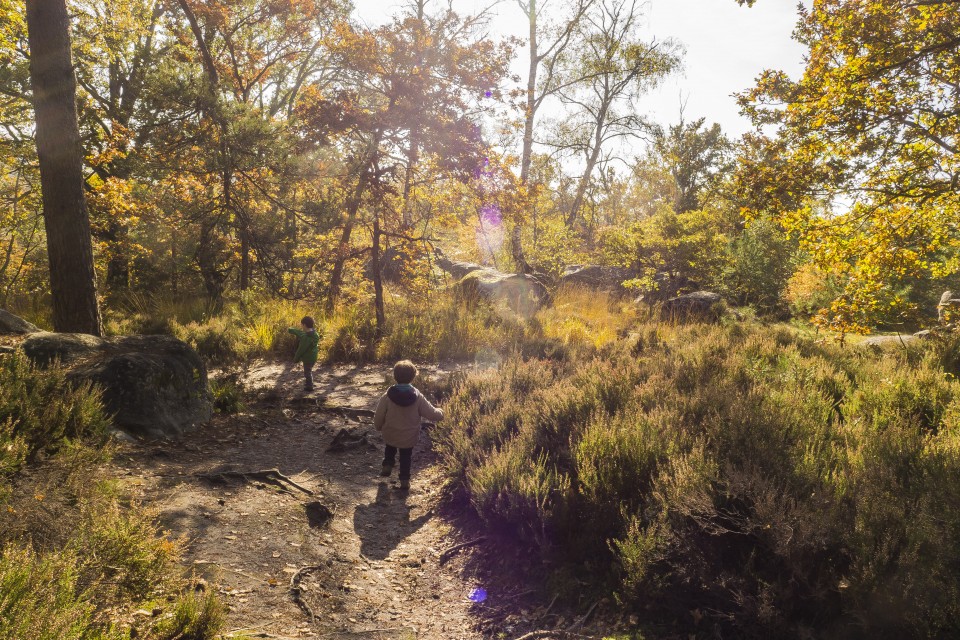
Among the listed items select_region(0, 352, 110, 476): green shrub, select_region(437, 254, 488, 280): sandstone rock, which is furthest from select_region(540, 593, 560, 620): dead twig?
select_region(437, 254, 488, 280): sandstone rock

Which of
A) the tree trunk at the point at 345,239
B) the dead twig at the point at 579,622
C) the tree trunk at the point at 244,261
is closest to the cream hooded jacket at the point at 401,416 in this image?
the dead twig at the point at 579,622

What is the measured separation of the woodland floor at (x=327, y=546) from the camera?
3068 millimetres

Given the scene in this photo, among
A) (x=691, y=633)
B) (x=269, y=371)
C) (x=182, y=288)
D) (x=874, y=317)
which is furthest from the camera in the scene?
(x=182, y=288)

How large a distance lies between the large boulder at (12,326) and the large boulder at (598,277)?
1528 cm

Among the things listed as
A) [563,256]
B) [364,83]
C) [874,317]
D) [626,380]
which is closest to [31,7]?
[364,83]

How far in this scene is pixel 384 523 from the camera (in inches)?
182

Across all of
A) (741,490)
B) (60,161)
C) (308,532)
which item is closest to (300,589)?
(308,532)

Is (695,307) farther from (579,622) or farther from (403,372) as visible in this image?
(579,622)

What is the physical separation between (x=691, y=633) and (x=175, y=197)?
13752mm

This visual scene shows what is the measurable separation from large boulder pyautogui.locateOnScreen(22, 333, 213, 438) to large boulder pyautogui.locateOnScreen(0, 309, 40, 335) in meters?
0.51

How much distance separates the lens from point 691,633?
2689mm

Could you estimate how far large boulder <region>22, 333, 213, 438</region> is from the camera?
5.06m

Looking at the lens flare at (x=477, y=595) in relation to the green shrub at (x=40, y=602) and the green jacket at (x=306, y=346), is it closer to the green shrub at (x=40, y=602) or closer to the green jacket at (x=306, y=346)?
the green shrub at (x=40, y=602)

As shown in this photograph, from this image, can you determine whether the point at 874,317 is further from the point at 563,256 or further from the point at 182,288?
the point at 182,288
